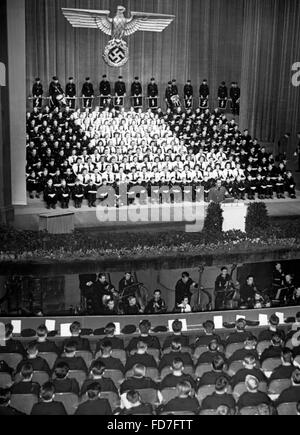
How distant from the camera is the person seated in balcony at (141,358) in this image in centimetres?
592

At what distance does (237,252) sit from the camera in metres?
11.0

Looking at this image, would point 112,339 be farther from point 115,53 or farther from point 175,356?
point 115,53

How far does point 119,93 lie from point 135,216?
6.03m

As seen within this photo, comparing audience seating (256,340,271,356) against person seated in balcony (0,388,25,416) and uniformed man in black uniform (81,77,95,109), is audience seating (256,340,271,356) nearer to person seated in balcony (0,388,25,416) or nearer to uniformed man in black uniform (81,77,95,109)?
person seated in balcony (0,388,25,416)

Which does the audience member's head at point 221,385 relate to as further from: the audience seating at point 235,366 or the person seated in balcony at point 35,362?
the person seated in balcony at point 35,362

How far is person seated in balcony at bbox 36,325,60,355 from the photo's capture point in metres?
6.25

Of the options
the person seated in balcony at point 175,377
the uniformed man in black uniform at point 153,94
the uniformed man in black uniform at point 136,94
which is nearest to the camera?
the person seated in balcony at point 175,377

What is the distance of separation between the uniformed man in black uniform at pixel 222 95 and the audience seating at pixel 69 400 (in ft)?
50.6

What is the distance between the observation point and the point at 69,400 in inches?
213

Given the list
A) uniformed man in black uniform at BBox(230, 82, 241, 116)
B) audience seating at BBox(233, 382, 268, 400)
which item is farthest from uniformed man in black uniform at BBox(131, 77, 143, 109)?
audience seating at BBox(233, 382, 268, 400)

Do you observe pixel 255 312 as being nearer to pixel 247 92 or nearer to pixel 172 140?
pixel 172 140

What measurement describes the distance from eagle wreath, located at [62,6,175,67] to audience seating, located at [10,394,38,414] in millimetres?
15177

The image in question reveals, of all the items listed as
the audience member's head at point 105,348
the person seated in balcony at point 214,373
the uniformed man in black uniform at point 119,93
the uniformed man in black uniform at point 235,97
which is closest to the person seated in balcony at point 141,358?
the audience member's head at point 105,348
